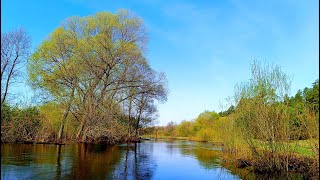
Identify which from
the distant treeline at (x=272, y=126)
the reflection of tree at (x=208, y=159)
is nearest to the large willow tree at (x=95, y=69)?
the reflection of tree at (x=208, y=159)

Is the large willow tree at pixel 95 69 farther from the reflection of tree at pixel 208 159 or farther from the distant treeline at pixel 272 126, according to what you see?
the distant treeline at pixel 272 126

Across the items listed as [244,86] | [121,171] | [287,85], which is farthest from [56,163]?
[287,85]

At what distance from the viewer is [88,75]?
27.1 metres

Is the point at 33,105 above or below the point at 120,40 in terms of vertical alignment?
below

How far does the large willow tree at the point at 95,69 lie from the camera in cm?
2620

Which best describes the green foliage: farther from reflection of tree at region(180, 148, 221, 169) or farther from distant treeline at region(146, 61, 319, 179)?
distant treeline at region(146, 61, 319, 179)

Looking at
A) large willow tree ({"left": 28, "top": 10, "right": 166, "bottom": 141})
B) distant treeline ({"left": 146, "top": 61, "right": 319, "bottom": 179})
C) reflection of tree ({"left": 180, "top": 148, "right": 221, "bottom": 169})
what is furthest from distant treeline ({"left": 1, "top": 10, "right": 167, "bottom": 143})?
distant treeline ({"left": 146, "top": 61, "right": 319, "bottom": 179})

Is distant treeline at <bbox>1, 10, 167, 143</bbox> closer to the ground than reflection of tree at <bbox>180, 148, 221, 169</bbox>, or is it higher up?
higher up

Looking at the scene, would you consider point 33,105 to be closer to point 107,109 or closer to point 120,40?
point 107,109

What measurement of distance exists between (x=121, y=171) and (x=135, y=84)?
55.9 ft

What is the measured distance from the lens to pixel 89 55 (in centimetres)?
→ 2630

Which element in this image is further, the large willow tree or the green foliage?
the large willow tree

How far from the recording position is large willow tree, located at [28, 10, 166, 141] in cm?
2620

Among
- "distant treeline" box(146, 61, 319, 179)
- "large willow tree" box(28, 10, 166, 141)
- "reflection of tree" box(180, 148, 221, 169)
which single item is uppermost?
"large willow tree" box(28, 10, 166, 141)
